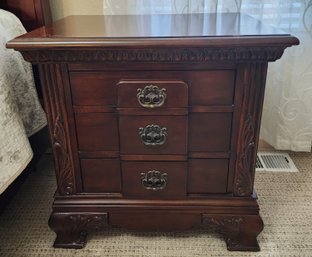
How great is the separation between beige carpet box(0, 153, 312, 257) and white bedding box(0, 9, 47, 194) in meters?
0.28

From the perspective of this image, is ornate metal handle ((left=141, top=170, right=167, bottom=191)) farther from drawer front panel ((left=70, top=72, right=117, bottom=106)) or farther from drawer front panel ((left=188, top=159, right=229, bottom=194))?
drawer front panel ((left=70, top=72, right=117, bottom=106))

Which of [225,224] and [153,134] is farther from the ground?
[153,134]

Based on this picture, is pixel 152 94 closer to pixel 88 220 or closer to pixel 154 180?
pixel 154 180

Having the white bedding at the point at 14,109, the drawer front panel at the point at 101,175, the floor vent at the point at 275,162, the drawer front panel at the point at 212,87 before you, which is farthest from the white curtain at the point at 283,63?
the drawer front panel at the point at 101,175

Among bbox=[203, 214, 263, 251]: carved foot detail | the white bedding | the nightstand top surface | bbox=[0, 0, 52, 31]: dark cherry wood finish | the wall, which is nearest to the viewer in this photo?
the nightstand top surface

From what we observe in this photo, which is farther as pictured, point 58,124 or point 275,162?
point 275,162

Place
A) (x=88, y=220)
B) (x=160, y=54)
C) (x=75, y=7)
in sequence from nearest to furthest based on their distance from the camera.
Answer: (x=160, y=54) → (x=88, y=220) → (x=75, y=7)

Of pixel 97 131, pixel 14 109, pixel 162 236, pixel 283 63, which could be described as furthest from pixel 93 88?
pixel 283 63

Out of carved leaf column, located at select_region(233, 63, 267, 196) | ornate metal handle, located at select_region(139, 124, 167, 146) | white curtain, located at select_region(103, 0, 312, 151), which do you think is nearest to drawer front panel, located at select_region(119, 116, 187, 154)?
ornate metal handle, located at select_region(139, 124, 167, 146)

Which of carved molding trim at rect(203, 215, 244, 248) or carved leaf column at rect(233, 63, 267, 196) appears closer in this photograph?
carved leaf column at rect(233, 63, 267, 196)

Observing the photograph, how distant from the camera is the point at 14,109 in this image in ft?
3.05

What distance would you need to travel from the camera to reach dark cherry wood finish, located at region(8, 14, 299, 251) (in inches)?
31.2

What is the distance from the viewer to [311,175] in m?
1.41

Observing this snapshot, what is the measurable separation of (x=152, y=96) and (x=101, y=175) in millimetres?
→ 294
